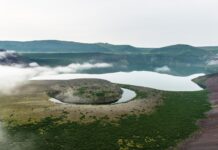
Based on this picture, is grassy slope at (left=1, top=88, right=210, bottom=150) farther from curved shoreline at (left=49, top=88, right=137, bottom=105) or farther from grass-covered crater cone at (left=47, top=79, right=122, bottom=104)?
grass-covered crater cone at (left=47, top=79, right=122, bottom=104)

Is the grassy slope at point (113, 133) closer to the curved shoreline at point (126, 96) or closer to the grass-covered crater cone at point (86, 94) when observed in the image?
the curved shoreline at point (126, 96)

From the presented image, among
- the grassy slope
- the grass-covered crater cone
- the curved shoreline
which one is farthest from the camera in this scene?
the grass-covered crater cone

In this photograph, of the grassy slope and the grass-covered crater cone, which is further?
the grass-covered crater cone

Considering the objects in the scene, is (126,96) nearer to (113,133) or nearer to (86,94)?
(86,94)

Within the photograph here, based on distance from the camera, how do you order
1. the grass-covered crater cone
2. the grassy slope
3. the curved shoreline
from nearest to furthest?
the grassy slope, the curved shoreline, the grass-covered crater cone

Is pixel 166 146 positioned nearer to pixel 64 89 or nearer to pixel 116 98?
pixel 116 98

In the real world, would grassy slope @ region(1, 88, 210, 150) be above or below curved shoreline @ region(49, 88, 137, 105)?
above

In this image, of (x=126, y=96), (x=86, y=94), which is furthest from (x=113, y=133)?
(x=126, y=96)

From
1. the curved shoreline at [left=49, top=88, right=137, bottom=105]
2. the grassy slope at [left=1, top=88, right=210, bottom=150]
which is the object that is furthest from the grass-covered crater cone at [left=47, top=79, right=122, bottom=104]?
the grassy slope at [left=1, top=88, right=210, bottom=150]

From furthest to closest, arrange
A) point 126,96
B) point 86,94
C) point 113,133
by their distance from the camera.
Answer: point 126,96 → point 86,94 → point 113,133

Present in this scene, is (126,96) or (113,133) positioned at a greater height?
(113,133)
